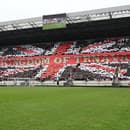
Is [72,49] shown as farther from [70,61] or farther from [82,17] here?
[82,17]

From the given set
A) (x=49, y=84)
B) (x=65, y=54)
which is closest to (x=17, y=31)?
(x=65, y=54)

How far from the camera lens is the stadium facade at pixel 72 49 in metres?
47.2

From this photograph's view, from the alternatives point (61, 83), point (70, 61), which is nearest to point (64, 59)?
point (70, 61)

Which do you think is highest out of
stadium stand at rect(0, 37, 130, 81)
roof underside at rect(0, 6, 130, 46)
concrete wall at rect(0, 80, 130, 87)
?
roof underside at rect(0, 6, 130, 46)

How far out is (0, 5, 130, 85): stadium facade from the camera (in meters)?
47.2

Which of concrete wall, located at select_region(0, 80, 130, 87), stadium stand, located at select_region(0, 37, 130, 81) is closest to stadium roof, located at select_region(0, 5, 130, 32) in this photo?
stadium stand, located at select_region(0, 37, 130, 81)

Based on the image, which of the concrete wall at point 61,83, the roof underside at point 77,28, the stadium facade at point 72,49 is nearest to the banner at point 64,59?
the stadium facade at point 72,49

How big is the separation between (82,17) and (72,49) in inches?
314

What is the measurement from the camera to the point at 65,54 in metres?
53.8

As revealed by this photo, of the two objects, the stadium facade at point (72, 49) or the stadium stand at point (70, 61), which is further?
the stadium stand at point (70, 61)

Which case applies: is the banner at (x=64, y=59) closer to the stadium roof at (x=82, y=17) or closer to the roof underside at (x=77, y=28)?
the roof underside at (x=77, y=28)

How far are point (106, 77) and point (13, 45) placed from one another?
21652 mm

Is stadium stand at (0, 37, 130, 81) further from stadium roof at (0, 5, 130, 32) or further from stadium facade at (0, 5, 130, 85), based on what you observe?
stadium roof at (0, 5, 130, 32)

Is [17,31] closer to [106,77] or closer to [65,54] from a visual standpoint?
[65,54]
